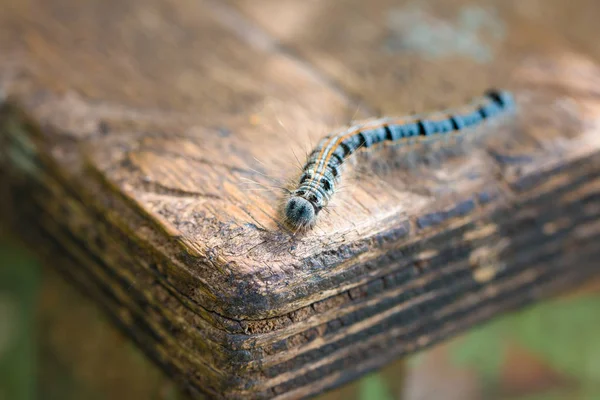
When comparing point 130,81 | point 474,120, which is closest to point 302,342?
point 474,120

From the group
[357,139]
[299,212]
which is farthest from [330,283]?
[357,139]

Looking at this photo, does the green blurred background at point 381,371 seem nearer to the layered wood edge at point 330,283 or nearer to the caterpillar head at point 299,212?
the layered wood edge at point 330,283

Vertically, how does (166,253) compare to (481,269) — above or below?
below

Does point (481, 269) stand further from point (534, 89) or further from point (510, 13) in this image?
point (510, 13)

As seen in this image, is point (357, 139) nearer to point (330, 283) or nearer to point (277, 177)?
point (277, 177)

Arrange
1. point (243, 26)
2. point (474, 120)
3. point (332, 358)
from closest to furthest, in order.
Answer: point (332, 358), point (474, 120), point (243, 26)

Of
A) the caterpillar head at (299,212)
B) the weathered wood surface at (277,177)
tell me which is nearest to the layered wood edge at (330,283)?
the weathered wood surface at (277,177)

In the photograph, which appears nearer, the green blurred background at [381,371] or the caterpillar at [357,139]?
the caterpillar at [357,139]
